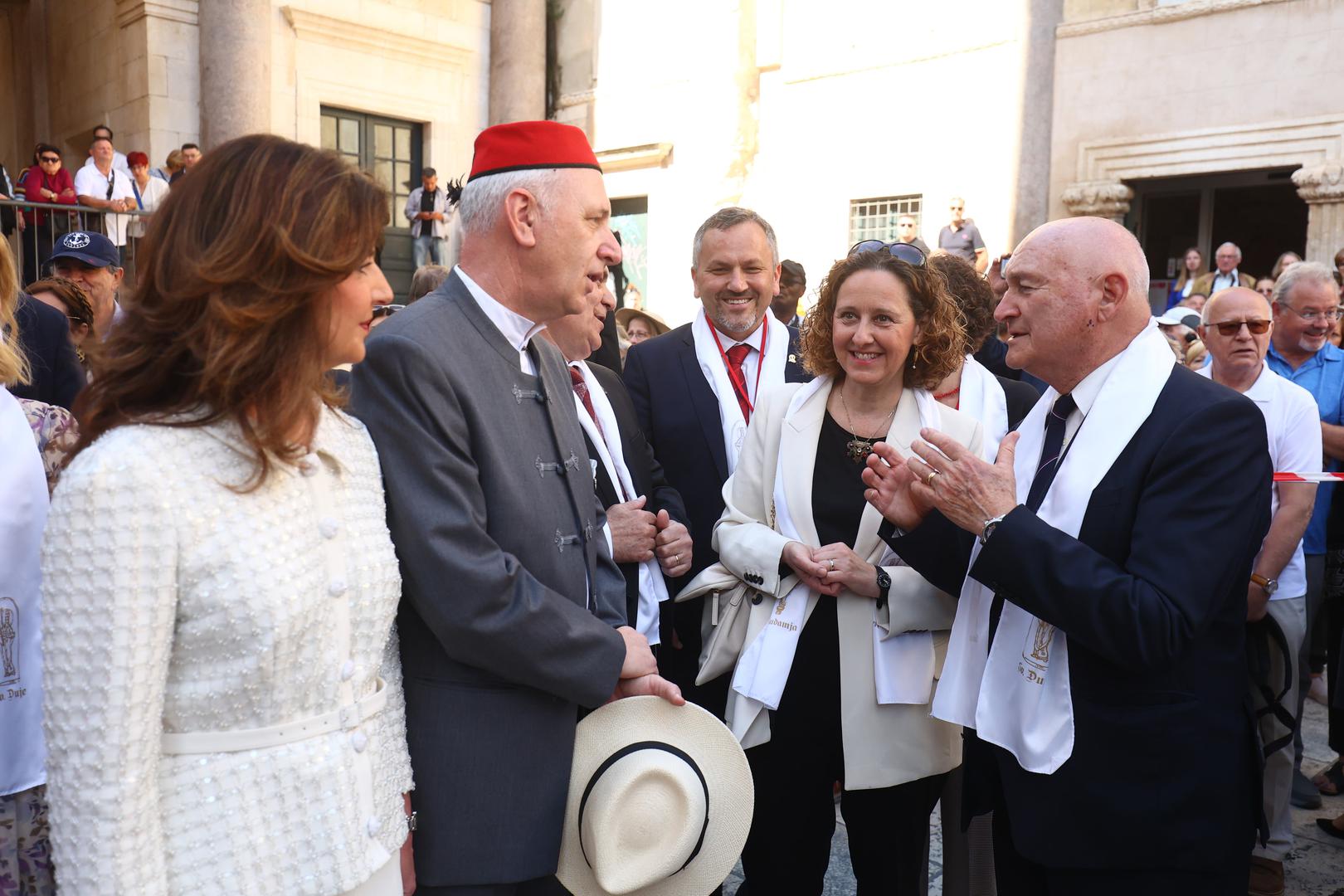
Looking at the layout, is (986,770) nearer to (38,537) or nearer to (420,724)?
(420,724)

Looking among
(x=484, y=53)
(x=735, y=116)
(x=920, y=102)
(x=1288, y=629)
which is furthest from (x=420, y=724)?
(x=484, y=53)

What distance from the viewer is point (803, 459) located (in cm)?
301

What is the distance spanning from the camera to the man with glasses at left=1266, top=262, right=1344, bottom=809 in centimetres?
484

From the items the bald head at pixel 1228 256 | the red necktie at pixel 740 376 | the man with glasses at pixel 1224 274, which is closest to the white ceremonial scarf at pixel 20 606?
the red necktie at pixel 740 376

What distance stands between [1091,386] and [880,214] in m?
14.4

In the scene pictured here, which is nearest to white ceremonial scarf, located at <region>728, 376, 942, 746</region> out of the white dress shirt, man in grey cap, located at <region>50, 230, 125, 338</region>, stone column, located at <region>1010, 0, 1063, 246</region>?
the white dress shirt

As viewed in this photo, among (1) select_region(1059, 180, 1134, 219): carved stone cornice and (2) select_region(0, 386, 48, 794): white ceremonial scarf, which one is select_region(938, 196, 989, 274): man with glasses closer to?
(1) select_region(1059, 180, 1134, 219): carved stone cornice

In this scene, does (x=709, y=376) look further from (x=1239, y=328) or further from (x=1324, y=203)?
(x=1324, y=203)

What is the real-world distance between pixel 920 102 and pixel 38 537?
15.3 metres

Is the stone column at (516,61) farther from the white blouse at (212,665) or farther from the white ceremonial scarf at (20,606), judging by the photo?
the white blouse at (212,665)

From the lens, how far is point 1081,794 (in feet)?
7.53

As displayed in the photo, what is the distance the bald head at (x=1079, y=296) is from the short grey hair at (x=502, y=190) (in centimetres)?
115

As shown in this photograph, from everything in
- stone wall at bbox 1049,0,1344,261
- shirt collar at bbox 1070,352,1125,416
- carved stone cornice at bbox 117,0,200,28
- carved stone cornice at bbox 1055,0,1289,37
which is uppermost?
carved stone cornice at bbox 117,0,200,28

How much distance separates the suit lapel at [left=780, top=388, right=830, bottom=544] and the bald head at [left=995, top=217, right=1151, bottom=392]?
684mm
